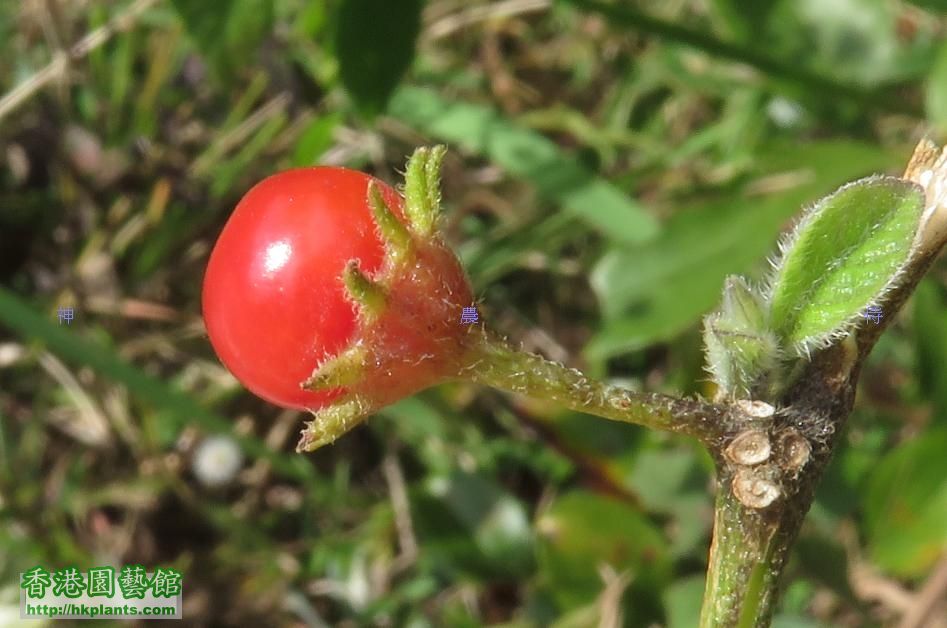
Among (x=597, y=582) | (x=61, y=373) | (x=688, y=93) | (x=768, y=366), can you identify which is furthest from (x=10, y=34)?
(x=768, y=366)

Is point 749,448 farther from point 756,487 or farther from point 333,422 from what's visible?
point 333,422

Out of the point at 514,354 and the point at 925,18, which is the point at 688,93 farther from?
the point at 514,354
